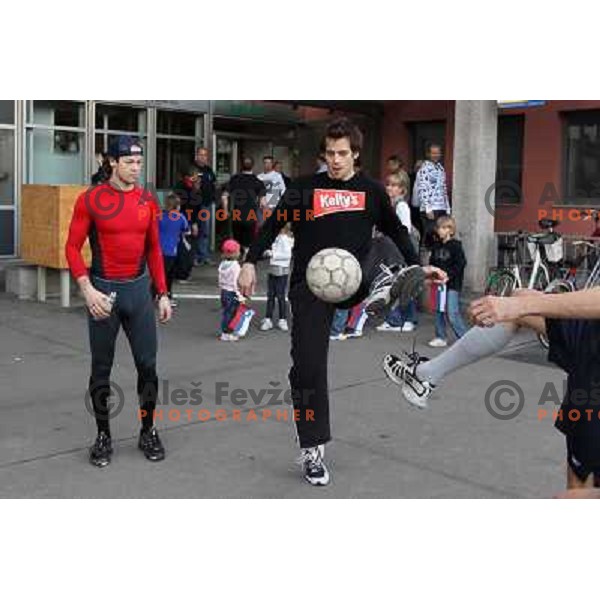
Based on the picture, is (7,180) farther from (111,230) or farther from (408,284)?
(408,284)

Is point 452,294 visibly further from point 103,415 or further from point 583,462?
point 583,462

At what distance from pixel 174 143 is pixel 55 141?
257cm

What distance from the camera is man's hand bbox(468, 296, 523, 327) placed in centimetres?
283

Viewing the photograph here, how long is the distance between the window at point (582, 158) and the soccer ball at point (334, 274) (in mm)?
13262

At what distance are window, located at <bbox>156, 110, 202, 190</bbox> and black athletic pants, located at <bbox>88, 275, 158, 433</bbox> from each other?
12407mm

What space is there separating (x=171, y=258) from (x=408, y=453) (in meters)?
6.60

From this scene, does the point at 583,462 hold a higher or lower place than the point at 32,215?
lower

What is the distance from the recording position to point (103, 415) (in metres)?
5.41

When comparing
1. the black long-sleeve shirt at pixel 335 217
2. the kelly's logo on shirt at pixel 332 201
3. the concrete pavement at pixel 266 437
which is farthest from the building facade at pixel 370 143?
the kelly's logo on shirt at pixel 332 201

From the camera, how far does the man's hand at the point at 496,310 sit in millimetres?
2834

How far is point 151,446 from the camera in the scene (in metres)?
5.42

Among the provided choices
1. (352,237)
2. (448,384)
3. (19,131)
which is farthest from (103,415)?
(19,131)

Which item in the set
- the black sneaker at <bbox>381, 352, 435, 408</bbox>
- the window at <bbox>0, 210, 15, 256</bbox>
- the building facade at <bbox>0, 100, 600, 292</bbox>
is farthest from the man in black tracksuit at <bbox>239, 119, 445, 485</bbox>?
the window at <bbox>0, 210, 15, 256</bbox>

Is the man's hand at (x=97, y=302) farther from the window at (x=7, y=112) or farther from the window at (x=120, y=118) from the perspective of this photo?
the window at (x=120, y=118)
